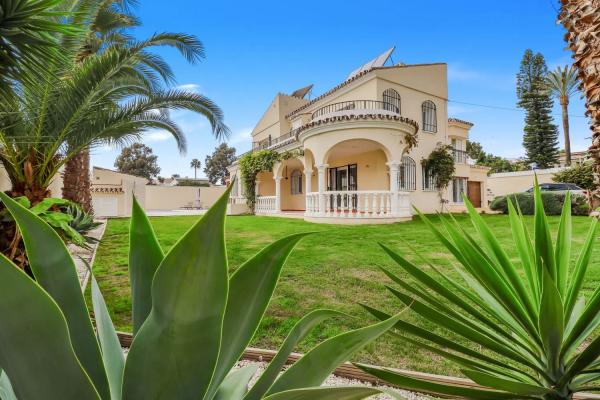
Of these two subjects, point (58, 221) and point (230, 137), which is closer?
point (58, 221)

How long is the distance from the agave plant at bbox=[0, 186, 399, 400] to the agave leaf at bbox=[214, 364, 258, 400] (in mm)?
59

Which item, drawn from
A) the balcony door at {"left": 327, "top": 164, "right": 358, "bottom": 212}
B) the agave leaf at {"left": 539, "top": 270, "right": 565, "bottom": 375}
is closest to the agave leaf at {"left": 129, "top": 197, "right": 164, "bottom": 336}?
the agave leaf at {"left": 539, "top": 270, "right": 565, "bottom": 375}

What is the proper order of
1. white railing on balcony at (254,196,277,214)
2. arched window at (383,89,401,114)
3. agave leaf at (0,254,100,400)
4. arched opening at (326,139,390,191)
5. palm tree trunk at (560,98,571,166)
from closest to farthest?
agave leaf at (0,254,100,400) < arched opening at (326,139,390,191) < arched window at (383,89,401,114) < white railing on balcony at (254,196,277,214) < palm tree trunk at (560,98,571,166)

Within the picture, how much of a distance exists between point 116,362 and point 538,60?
52.8 meters

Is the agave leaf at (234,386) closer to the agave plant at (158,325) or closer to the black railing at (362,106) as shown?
the agave plant at (158,325)

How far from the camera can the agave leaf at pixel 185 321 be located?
0.70 m

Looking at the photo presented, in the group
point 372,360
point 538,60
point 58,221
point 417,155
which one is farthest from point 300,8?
point 538,60

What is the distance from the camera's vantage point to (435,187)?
1831 centimetres

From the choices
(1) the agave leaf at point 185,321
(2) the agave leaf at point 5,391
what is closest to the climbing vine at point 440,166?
(1) the agave leaf at point 185,321

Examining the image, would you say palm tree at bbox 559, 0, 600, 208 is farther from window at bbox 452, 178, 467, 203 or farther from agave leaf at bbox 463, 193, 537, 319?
window at bbox 452, 178, 467, 203

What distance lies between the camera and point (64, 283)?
0.92 m

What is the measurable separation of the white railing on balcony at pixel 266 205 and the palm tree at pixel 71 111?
1266 cm

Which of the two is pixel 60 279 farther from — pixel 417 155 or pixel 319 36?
pixel 319 36

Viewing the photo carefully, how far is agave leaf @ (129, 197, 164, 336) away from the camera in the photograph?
997 mm
